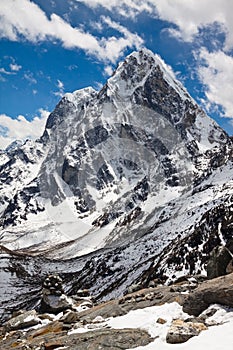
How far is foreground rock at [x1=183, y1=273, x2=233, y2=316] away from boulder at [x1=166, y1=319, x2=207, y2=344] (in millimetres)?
1972

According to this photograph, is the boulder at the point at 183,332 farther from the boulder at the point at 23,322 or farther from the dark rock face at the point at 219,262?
the boulder at the point at 23,322

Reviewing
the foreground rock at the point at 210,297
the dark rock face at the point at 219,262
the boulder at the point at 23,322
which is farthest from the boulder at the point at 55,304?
the foreground rock at the point at 210,297

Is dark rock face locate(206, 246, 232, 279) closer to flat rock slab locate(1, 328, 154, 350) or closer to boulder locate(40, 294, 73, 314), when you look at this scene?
flat rock slab locate(1, 328, 154, 350)

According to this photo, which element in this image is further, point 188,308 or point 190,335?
point 188,308

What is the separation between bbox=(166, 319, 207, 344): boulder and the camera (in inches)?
504

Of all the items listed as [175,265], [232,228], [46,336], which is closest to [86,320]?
[46,336]

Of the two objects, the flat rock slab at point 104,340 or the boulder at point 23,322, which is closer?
the flat rock slab at point 104,340

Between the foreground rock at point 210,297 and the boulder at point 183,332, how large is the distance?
6.47 feet

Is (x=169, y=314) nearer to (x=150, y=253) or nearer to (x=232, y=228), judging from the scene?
(x=232, y=228)

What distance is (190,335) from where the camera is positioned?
12.9 m

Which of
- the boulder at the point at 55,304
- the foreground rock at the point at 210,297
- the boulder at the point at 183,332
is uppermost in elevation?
the boulder at the point at 55,304

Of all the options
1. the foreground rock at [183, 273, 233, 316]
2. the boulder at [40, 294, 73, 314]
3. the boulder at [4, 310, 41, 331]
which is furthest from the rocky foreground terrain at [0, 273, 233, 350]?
the boulder at [40, 294, 73, 314]

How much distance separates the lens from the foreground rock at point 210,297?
15078 millimetres

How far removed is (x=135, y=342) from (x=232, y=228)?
77.8 metres
